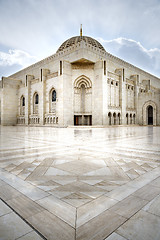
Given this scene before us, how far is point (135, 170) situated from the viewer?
2891 mm

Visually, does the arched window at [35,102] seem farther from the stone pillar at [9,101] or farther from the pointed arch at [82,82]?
the pointed arch at [82,82]

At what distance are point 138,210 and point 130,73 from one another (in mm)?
33388

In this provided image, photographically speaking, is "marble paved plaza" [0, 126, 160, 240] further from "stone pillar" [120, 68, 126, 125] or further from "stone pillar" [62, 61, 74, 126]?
"stone pillar" [120, 68, 126, 125]

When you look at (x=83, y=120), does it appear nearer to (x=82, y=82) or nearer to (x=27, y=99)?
(x=82, y=82)

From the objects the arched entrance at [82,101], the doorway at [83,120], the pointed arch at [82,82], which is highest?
the pointed arch at [82,82]

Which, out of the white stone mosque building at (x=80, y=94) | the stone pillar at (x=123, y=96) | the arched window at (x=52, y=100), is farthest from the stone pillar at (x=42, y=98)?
the stone pillar at (x=123, y=96)

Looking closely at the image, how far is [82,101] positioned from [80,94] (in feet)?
3.84

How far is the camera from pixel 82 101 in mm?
24766

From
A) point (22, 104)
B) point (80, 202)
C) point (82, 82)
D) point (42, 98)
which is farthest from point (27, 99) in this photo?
point (80, 202)

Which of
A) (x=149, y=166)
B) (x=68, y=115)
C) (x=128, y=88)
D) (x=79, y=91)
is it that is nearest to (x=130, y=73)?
(x=128, y=88)

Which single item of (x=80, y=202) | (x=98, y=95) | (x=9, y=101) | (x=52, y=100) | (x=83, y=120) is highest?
(x=9, y=101)

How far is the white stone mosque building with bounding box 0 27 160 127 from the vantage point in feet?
74.5

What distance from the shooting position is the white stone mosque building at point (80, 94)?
22.7 meters

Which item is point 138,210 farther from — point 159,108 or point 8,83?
point 8,83
